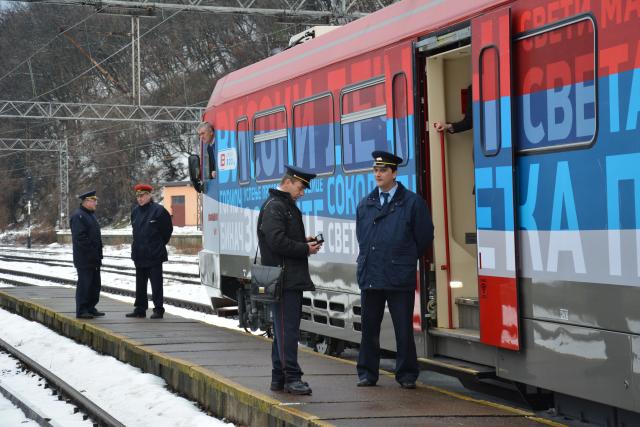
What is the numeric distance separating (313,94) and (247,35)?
4917cm

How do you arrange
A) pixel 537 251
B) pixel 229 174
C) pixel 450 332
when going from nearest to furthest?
pixel 537 251, pixel 450 332, pixel 229 174

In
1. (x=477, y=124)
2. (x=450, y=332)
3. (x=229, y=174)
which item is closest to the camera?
(x=477, y=124)

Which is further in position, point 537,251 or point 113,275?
point 113,275

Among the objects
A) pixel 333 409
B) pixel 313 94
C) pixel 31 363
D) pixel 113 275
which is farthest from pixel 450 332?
pixel 113 275

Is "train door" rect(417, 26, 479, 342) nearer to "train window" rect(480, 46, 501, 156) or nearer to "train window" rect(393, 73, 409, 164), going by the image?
"train window" rect(393, 73, 409, 164)

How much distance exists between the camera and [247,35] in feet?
191

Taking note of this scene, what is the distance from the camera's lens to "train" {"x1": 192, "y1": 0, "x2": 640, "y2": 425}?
5910 mm

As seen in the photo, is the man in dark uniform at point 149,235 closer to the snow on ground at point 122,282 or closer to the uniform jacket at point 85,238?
the uniform jacket at point 85,238

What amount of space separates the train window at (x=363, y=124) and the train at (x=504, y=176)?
2 centimetres

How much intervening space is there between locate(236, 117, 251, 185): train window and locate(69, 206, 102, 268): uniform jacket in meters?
2.25

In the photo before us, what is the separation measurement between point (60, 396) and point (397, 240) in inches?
171

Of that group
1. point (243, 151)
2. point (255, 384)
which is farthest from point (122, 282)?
point (255, 384)

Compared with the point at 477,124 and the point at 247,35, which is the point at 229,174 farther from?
the point at 247,35

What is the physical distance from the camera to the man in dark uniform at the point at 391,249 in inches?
295
